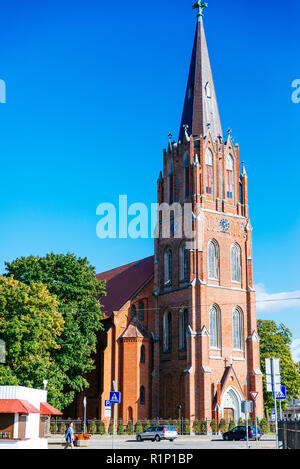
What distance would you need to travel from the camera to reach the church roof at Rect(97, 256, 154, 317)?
2347 inches

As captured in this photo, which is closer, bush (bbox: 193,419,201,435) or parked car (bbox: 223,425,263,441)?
parked car (bbox: 223,425,263,441)

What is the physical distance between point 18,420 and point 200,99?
3982 cm

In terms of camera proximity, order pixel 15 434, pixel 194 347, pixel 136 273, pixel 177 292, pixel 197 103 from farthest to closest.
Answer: pixel 136 273
pixel 197 103
pixel 177 292
pixel 194 347
pixel 15 434

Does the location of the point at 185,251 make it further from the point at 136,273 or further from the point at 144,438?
the point at 144,438

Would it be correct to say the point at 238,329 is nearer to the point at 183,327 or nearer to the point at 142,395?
the point at 183,327

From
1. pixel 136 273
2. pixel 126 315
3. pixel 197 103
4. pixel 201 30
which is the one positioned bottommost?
pixel 126 315

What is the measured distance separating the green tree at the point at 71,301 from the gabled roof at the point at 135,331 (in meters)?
4.87

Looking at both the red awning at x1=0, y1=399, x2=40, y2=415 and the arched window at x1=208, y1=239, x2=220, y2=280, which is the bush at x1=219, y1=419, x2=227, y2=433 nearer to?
the arched window at x1=208, y1=239, x2=220, y2=280

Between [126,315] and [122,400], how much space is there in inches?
312

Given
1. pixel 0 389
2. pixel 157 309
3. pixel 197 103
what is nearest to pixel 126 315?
pixel 157 309

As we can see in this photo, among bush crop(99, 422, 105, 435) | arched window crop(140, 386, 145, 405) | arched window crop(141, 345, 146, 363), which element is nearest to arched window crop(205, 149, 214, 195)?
arched window crop(141, 345, 146, 363)

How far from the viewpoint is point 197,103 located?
196 feet

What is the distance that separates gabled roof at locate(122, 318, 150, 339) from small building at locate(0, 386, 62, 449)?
82.7 feet

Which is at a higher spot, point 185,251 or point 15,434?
point 185,251
